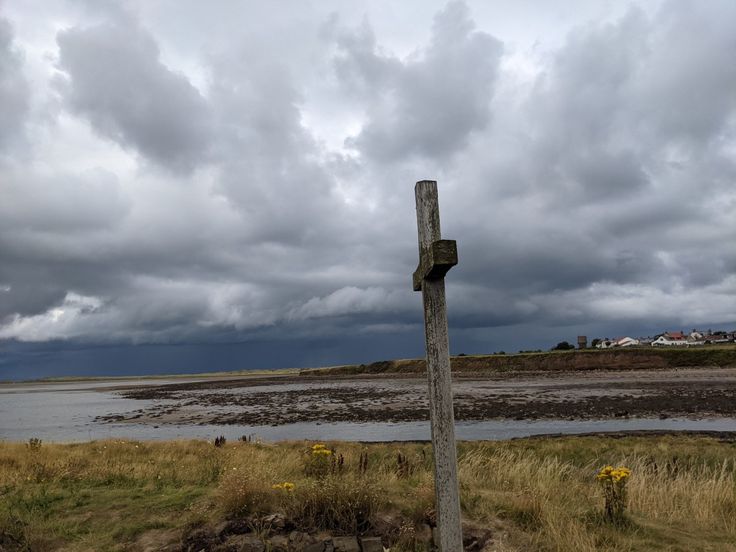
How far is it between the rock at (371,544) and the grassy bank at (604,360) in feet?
232

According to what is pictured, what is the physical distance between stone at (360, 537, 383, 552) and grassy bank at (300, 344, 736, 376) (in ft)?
232

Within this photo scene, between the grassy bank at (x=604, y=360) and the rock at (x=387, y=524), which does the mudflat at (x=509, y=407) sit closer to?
the grassy bank at (x=604, y=360)

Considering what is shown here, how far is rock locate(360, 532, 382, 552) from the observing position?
6.54 m

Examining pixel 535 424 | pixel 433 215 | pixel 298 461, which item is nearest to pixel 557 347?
pixel 535 424

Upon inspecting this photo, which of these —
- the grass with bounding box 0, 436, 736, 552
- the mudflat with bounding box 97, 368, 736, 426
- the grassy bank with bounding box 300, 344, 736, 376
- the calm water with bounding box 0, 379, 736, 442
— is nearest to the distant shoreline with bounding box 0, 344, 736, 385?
the grassy bank with bounding box 300, 344, 736, 376

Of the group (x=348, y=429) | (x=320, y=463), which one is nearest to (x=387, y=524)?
(x=320, y=463)

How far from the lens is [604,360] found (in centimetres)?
7869

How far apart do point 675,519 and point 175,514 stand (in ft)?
24.8

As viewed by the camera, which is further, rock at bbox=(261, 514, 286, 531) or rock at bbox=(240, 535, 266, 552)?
rock at bbox=(261, 514, 286, 531)

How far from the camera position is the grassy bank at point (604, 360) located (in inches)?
2645

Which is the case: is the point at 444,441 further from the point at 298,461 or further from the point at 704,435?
the point at 704,435

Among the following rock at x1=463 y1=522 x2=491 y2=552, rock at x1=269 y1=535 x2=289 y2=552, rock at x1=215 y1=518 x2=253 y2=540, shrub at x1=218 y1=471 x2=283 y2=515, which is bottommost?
rock at x1=463 y1=522 x2=491 y2=552

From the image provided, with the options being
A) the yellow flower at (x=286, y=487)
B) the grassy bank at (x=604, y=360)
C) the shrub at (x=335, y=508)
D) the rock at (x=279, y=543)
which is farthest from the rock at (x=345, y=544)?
the grassy bank at (x=604, y=360)

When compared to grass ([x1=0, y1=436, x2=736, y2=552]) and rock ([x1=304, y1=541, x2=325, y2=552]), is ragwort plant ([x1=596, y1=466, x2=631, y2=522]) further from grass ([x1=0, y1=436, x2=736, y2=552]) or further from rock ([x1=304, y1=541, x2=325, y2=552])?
rock ([x1=304, y1=541, x2=325, y2=552])
